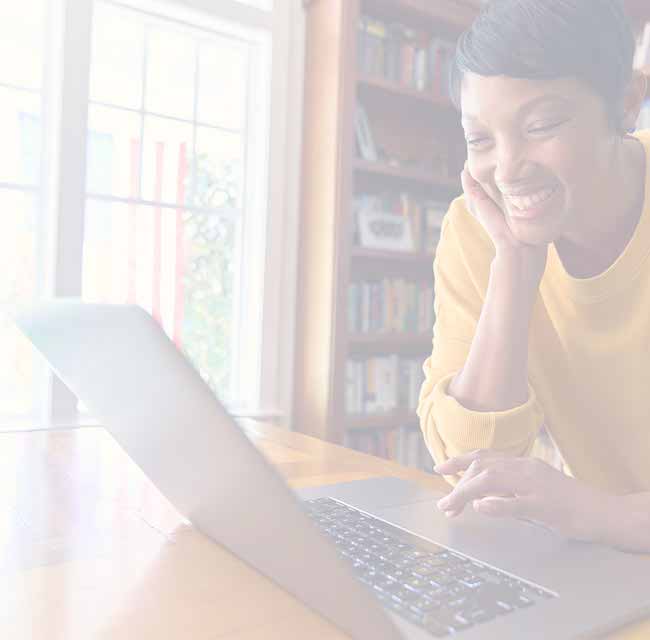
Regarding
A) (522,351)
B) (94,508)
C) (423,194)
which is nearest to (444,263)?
(522,351)

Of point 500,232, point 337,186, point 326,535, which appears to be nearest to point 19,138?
point 337,186

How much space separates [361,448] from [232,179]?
1.32 m

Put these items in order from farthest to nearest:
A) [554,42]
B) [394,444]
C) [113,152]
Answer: [394,444]
[113,152]
[554,42]

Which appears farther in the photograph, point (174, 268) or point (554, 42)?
point (174, 268)

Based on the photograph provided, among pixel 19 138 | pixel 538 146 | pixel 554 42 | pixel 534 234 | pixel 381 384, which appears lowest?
pixel 381 384

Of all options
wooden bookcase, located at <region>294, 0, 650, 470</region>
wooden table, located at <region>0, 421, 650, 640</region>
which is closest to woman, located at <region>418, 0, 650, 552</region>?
wooden table, located at <region>0, 421, 650, 640</region>

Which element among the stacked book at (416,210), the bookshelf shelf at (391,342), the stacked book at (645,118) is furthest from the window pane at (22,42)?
the stacked book at (645,118)

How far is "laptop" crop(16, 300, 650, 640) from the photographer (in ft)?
1.46

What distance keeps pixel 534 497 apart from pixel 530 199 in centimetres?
45

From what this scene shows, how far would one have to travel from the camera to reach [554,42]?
85 cm

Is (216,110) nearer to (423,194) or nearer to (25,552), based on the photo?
(423,194)

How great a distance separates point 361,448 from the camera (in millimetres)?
3004

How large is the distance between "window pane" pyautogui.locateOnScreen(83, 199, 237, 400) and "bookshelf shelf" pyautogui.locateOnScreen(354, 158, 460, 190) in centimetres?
63

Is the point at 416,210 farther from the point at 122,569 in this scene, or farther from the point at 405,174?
the point at 122,569
